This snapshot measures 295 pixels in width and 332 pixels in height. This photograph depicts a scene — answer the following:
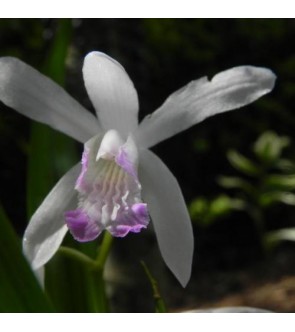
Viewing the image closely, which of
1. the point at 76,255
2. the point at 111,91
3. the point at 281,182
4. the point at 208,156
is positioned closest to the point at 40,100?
the point at 111,91

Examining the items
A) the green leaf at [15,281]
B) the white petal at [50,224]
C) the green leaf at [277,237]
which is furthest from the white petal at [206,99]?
the green leaf at [277,237]

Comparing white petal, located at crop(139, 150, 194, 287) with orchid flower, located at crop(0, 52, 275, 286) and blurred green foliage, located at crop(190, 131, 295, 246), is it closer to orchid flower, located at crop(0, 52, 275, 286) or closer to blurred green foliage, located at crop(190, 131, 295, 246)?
orchid flower, located at crop(0, 52, 275, 286)

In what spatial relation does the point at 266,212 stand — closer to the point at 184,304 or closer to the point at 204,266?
the point at 204,266

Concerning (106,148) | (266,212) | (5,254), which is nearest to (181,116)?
(106,148)

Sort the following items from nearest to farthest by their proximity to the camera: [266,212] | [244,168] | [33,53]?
[33,53] → [244,168] → [266,212]

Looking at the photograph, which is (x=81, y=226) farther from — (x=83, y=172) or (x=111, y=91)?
(x=111, y=91)

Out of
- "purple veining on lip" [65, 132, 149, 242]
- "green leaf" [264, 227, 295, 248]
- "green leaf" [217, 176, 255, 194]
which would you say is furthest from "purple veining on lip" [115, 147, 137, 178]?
"green leaf" [217, 176, 255, 194]
